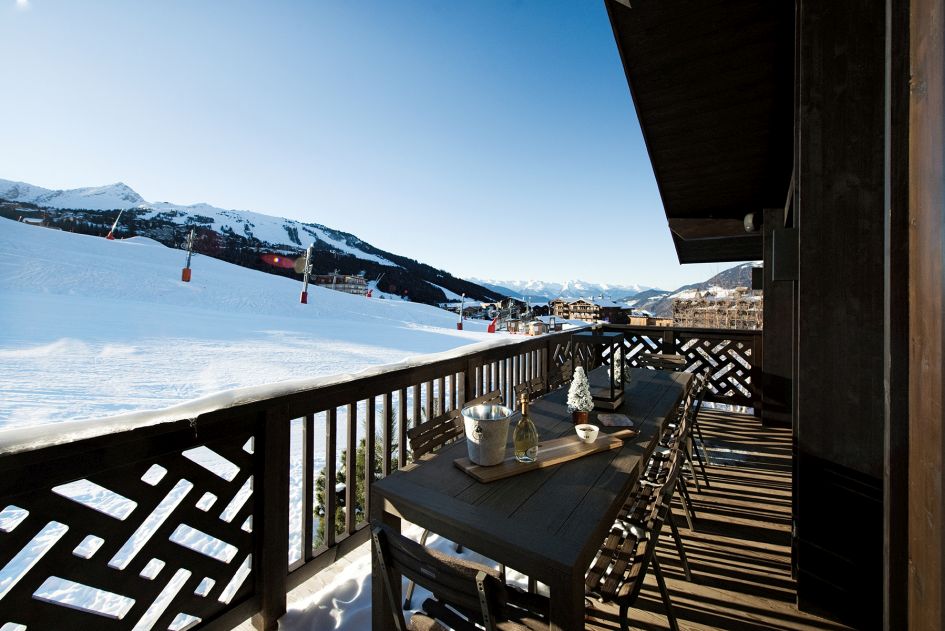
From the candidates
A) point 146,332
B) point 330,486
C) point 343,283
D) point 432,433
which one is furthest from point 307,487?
point 343,283

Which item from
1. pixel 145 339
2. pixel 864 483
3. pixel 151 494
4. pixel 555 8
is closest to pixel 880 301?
pixel 864 483

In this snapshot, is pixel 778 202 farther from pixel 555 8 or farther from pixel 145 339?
pixel 145 339

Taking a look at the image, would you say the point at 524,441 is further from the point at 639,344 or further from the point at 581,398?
the point at 639,344

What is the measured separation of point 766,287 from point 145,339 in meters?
13.8

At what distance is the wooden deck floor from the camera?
169 cm

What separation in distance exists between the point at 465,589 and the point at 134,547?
130cm

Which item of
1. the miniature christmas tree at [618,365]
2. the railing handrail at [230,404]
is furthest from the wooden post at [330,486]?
the miniature christmas tree at [618,365]

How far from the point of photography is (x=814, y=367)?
69.2 inches

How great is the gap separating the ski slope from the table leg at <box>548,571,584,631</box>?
1.31m

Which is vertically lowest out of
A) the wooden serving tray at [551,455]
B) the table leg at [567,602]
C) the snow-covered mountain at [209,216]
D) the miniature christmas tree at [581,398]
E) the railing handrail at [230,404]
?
the table leg at [567,602]

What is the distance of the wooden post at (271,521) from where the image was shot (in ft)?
5.24

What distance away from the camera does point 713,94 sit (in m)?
3.28

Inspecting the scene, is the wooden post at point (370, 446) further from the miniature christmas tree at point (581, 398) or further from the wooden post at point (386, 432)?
the miniature christmas tree at point (581, 398)

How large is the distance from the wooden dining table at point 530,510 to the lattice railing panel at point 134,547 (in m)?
0.64
